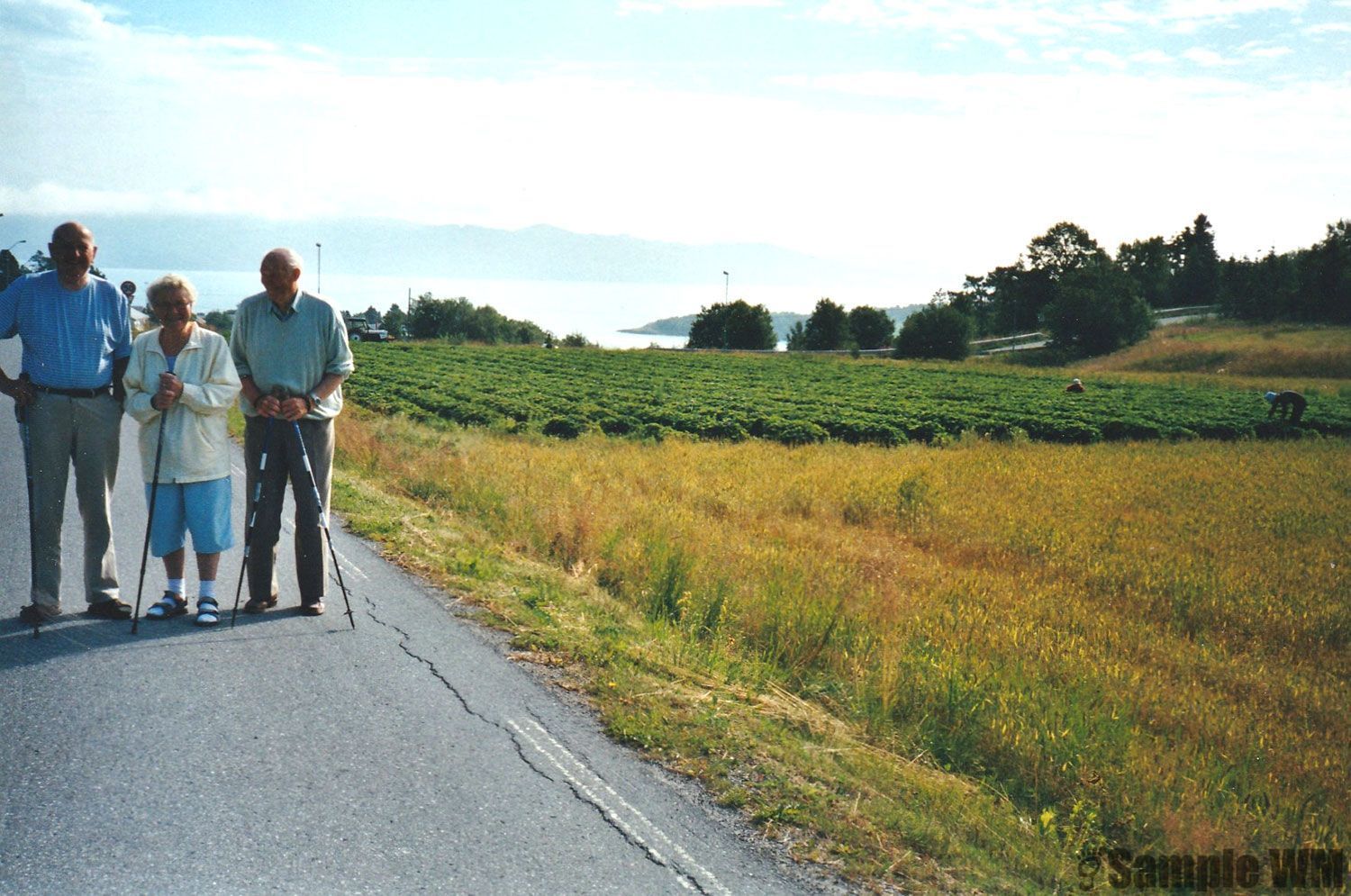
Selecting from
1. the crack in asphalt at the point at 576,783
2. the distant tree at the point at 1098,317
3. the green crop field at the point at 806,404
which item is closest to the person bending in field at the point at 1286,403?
the green crop field at the point at 806,404

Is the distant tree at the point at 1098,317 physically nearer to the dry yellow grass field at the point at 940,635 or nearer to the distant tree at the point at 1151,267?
the distant tree at the point at 1151,267

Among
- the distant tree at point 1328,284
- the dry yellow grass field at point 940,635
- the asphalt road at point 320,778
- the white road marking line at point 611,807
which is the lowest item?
the dry yellow grass field at point 940,635

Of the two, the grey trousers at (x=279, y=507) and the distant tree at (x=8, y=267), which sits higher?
the distant tree at (x=8, y=267)

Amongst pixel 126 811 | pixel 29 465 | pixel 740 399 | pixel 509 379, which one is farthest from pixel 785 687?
pixel 509 379

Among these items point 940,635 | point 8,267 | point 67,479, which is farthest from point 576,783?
point 8,267

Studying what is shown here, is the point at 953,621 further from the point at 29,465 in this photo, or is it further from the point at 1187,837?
the point at 29,465

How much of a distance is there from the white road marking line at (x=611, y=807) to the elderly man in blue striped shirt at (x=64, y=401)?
3126 mm

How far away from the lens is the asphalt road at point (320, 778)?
3.69 metres

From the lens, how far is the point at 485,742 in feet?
16.0

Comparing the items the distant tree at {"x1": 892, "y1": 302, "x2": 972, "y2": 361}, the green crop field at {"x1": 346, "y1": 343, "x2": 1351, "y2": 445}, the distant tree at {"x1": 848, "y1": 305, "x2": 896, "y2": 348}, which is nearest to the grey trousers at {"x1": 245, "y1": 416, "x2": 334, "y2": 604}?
the green crop field at {"x1": 346, "y1": 343, "x2": 1351, "y2": 445}

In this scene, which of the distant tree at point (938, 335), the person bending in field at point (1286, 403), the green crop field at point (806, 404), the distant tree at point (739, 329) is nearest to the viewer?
the green crop field at point (806, 404)

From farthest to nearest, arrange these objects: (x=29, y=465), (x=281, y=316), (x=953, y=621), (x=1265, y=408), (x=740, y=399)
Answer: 1. (x=1265, y=408)
2. (x=740, y=399)
3. (x=953, y=621)
4. (x=281, y=316)
5. (x=29, y=465)

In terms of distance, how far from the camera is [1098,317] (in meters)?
81.4

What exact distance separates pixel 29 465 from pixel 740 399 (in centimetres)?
2525
